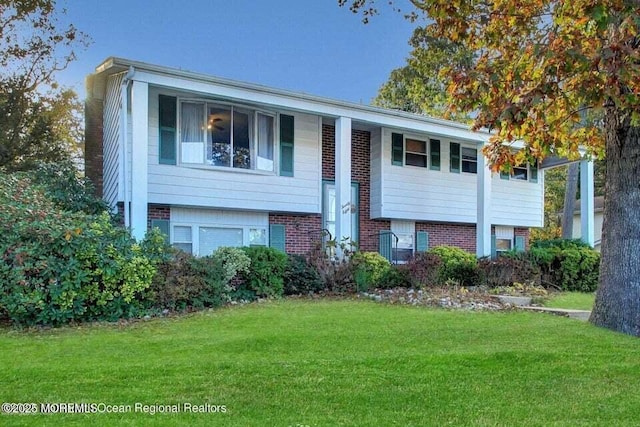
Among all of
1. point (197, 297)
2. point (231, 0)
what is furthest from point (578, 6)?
point (231, 0)

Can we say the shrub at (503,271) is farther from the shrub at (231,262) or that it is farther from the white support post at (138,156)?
the white support post at (138,156)

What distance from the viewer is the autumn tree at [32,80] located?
1620cm

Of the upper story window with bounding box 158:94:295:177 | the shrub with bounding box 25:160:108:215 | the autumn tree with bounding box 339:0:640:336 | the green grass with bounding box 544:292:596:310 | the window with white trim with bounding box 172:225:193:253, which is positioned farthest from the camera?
the window with white trim with bounding box 172:225:193:253

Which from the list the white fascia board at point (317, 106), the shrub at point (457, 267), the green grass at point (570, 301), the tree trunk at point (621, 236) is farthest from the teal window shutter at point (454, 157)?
the tree trunk at point (621, 236)

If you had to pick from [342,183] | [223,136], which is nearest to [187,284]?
[223,136]

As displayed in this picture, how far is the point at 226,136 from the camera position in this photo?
451 inches

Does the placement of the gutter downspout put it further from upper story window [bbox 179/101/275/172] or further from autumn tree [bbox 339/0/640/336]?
autumn tree [bbox 339/0/640/336]

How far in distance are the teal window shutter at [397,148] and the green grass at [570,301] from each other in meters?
5.49

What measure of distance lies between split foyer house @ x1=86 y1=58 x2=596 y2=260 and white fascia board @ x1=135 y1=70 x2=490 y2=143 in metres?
0.03

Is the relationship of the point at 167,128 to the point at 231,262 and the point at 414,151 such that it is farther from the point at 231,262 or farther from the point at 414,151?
the point at 414,151

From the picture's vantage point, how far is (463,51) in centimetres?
1648

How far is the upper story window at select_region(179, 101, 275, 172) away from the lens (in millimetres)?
11117

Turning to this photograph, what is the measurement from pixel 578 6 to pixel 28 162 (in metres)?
16.8

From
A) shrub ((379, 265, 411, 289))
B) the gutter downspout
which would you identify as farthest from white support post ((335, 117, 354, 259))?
the gutter downspout
